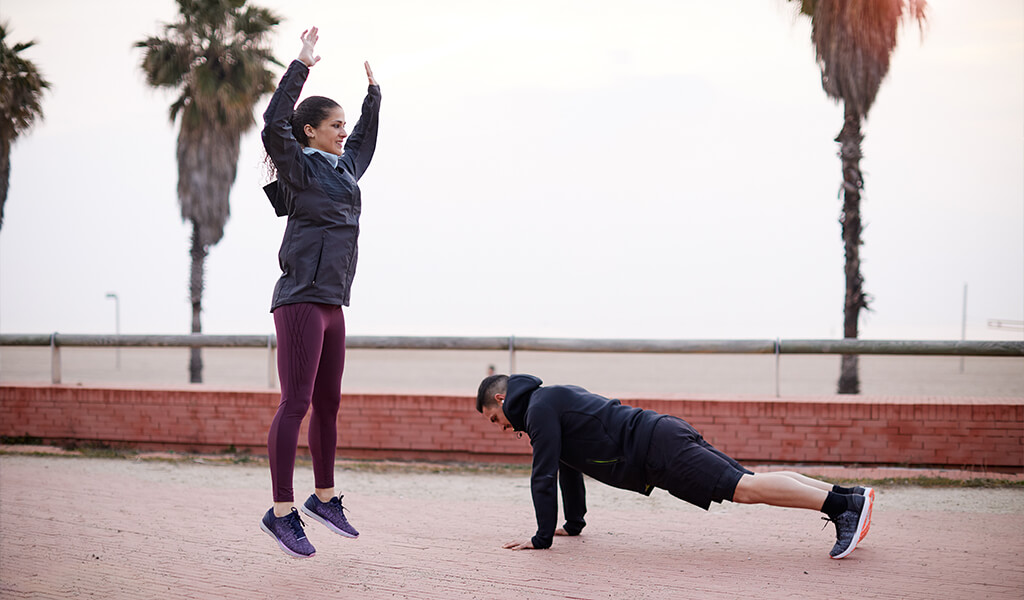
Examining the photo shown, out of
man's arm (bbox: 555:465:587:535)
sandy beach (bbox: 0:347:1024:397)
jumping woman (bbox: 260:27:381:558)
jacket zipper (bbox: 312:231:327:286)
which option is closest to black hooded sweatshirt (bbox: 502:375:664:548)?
man's arm (bbox: 555:465:587:535)

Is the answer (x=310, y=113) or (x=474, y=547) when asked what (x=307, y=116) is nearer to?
(x=310, y=113)

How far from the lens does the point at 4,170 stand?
18.0 metres

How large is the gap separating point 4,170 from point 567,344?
1540cm

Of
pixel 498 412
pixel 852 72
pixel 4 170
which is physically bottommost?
pixel 498 412

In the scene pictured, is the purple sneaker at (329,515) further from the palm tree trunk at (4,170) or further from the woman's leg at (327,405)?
the palm tree trunk at (4,170)

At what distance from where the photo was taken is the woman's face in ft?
13.5

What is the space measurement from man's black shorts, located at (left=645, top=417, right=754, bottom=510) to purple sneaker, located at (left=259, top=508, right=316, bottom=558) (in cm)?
174

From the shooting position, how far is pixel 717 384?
80.6ft

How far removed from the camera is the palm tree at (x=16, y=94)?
60.0 feet

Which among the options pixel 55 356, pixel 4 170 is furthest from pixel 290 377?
pixel 4 170

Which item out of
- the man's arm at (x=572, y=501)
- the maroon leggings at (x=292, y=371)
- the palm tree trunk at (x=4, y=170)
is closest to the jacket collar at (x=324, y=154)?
the maroon leggings at (x=292, y=371)

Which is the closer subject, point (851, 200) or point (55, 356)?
point (55, 356)

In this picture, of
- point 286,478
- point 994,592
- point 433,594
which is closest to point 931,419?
point 994,592

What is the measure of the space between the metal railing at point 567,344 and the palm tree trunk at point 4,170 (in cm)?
1071
